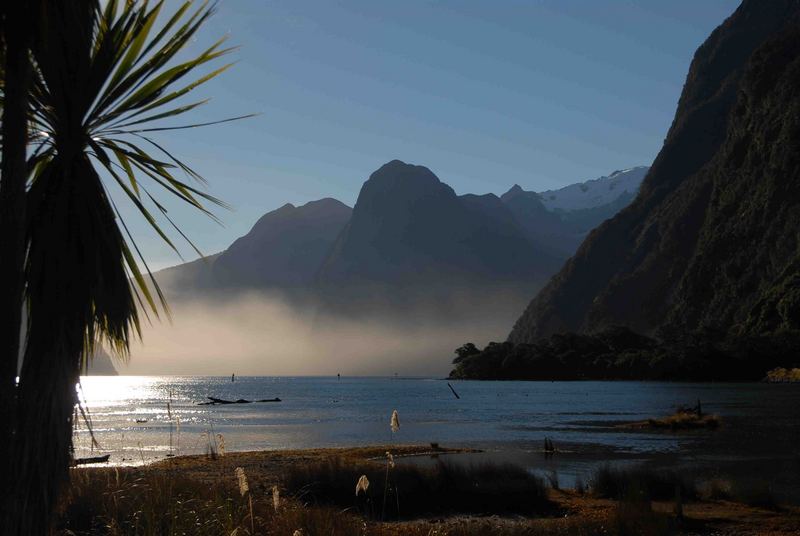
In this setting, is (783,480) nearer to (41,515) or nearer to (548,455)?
(548,455)

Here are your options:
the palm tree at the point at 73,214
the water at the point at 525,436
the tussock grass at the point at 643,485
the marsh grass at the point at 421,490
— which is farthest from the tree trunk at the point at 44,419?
the tussock grass at the point at 643,485

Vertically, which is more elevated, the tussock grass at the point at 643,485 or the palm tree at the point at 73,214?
the palm tree at the point at 73,214

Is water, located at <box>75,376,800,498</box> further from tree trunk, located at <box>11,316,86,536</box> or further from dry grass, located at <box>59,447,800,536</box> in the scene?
tree trunk, located at <box>11,316,86,536</box>

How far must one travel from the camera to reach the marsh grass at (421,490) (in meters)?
21.0

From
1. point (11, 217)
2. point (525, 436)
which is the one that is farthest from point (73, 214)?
point (525, 436)

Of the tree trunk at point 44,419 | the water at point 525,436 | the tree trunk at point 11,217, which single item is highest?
the tree trunk at point 11,217

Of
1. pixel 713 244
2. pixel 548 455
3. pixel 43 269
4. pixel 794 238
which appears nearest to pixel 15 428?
pixel 43 269

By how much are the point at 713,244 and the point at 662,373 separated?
103ft

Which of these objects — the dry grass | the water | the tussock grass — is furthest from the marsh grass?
the water

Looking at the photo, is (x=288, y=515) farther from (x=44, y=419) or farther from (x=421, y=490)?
(x=421, y=490)

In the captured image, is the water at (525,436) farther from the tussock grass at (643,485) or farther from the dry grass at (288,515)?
the dry grass at (288,515)

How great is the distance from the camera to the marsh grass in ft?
69.0

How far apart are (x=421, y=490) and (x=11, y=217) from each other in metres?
17.8

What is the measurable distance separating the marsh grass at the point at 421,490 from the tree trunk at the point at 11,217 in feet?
49.3
